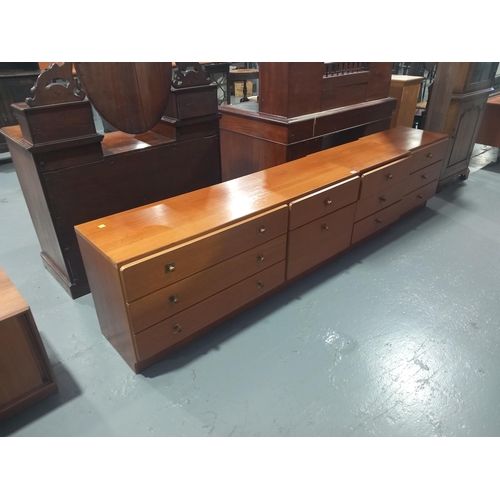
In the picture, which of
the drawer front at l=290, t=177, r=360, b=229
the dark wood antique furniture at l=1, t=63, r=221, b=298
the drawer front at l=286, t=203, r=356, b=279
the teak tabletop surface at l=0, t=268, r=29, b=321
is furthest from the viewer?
the drawer front at l=286, t=203, r=356, b=279

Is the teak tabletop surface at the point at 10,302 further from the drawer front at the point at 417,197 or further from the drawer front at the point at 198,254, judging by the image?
the drawer front at the point at 417,197

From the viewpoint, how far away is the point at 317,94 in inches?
112

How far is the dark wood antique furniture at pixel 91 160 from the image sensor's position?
1951 mm

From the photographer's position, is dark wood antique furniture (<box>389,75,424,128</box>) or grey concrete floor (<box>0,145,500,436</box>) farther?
dark wood antique furniture (<box>389,75,424,128</box>)

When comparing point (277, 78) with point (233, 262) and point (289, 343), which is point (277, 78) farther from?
point (289, 343)

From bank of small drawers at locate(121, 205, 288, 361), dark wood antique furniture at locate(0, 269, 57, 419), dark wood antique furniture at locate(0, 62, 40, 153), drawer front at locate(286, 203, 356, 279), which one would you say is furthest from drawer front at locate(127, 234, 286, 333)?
dark wood antique furniture at locate(0, 62, 40, 153)

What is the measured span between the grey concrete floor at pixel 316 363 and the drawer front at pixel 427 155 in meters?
0.72

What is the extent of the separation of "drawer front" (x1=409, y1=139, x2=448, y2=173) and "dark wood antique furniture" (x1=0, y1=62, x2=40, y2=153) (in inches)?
167

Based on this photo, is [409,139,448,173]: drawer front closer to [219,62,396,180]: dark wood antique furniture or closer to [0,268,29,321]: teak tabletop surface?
[219,62,396,180]: dark wood antique furniture

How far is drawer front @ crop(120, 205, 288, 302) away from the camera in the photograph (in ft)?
5.21

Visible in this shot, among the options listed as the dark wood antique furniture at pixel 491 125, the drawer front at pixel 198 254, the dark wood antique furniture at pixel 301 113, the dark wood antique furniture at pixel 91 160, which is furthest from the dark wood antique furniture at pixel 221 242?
the dark wood antique furniture at pixel 491 125

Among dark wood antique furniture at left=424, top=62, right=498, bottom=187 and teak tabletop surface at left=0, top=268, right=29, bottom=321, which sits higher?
dark wood antique furniture at left=424, top=62, right=498, bottom=187

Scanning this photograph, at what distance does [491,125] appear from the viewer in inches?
169
